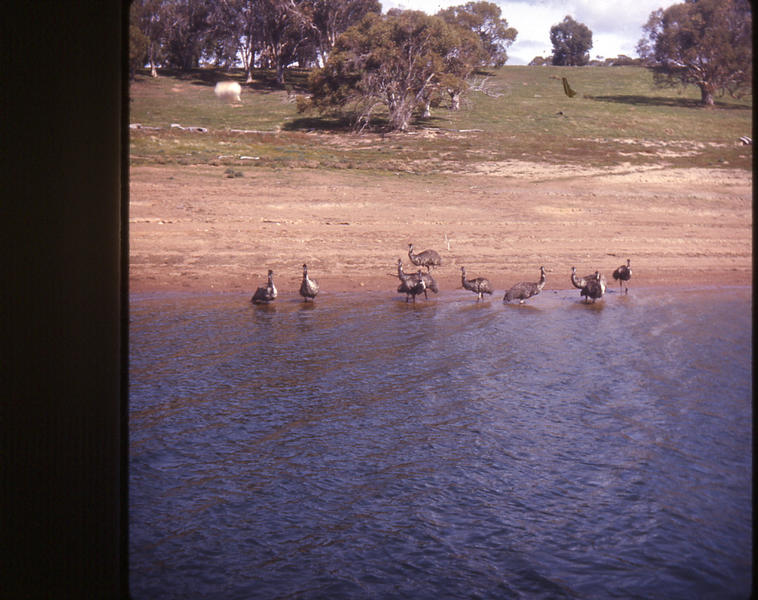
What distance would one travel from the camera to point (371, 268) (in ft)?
57.8

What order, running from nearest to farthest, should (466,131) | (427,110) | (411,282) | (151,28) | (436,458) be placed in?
1. (436,458)
2. (411,282)
3. (466,131)
4. (427,110)
5. (151,28)

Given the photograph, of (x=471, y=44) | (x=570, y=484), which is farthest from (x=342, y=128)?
(x=570, y=484)

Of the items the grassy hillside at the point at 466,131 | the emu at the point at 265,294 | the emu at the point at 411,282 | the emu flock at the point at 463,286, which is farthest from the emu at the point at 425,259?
the grassy hillside at the point at 466,131

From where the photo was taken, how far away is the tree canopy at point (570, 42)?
5625cm

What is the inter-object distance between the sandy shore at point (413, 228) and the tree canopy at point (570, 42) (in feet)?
117

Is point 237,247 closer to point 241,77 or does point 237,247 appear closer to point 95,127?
point 95,127

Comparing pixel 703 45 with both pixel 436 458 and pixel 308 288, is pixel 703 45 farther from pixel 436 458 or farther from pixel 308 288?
pixel 436 458

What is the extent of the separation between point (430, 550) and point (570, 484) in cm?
194

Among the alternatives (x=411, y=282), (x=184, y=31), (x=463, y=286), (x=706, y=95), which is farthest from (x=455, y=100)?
(x=411, y=282)

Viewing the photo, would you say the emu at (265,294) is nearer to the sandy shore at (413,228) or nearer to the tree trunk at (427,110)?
the sandy shore at (413,228)

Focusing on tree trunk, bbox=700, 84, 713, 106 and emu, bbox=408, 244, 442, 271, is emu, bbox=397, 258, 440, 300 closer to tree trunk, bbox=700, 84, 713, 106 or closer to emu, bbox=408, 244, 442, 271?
emu, bbox=408, 244, 442, 271

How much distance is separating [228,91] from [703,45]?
26075mm

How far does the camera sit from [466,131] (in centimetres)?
3209

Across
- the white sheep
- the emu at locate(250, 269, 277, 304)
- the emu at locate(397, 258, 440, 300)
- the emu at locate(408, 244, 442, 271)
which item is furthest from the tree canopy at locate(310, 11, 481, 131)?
the emu at locate(250, 269, 277, 304)
